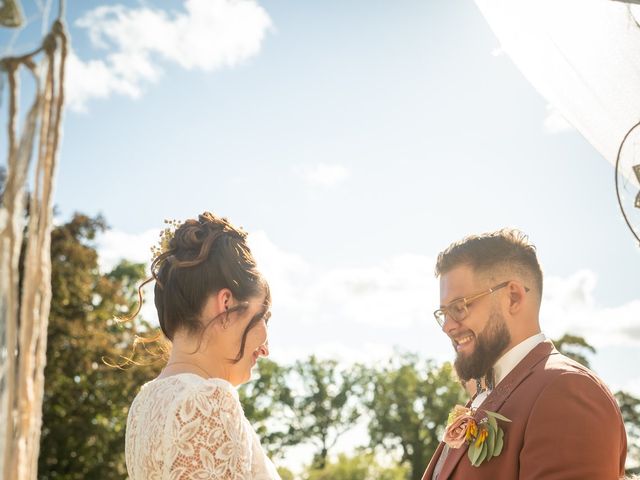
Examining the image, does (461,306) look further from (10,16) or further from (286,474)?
(286,474)

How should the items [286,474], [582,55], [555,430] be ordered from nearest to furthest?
[555,430] < [582,55] < [286,474]

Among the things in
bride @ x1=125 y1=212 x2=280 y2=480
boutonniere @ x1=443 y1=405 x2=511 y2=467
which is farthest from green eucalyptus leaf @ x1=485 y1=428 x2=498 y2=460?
bride @ x1=125 y1=212 x2=280 y2=480

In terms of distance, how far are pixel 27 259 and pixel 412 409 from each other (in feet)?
116

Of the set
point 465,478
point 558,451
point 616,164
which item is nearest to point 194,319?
point 465,478

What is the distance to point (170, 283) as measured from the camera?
2555 mm

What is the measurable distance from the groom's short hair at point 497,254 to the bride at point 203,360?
969mm

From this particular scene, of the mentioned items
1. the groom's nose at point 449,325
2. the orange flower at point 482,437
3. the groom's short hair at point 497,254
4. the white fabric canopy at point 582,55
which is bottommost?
the orange flower at point 482,437

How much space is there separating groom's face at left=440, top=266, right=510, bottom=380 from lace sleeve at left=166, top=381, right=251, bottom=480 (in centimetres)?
115

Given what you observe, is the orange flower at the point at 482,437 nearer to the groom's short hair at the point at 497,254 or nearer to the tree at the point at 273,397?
the groom's short hair at the point at 497,254

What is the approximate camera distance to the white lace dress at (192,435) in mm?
2217

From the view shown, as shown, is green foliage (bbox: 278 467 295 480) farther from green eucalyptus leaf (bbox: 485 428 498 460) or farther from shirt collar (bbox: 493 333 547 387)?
green eucalyptus leaf (bbox: 485 428 498 460)

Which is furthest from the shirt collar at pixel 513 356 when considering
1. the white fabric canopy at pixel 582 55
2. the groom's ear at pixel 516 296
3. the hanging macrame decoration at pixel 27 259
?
the hanging macrame decoration at pixel 27 259

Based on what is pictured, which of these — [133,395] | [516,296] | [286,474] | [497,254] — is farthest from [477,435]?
[286,474]

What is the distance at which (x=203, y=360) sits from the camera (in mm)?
2486
